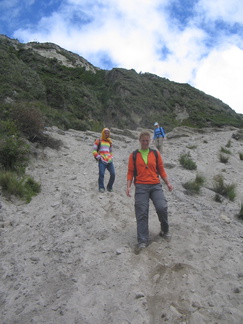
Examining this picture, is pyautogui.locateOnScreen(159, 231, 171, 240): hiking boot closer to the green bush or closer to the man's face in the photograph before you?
the man's face

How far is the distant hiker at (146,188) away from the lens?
433cm

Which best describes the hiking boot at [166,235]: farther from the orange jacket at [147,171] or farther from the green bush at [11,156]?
the green bush at [11,156]

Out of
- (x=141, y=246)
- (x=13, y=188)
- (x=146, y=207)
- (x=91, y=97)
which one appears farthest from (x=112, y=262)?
(x=91, y=97)

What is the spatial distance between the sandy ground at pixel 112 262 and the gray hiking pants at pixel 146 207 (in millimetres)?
231

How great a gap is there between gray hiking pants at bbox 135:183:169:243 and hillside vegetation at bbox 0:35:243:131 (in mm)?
9288

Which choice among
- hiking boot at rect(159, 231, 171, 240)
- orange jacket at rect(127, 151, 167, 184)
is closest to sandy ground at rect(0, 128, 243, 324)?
hiking boot at rect(159, 231, 171, 240)

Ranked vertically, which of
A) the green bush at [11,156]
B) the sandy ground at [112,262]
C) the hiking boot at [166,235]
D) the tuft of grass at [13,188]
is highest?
the green bush at [11,156]

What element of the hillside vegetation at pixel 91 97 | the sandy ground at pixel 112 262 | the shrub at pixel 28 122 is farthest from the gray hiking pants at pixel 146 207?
the hillside vegetation at pixel 91 97

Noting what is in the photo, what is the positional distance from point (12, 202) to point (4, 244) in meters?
1.47

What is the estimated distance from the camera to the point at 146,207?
4.39 metres

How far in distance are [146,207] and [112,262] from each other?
1053 mm

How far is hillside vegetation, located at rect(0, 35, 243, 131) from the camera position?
19.6m

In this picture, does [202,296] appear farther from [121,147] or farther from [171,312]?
[121,147]

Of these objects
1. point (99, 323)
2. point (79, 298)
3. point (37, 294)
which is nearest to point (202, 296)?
point (99, 323)
